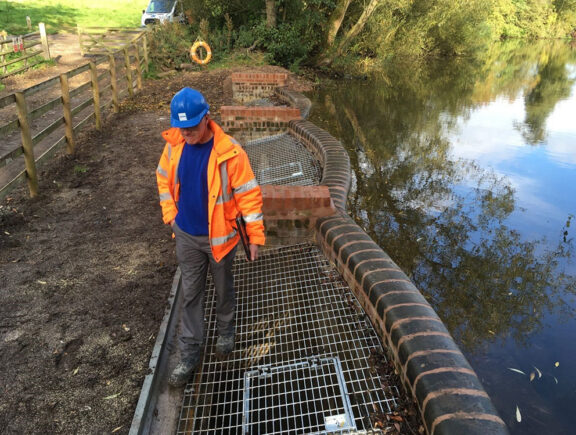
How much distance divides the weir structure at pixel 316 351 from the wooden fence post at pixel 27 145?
124 inches

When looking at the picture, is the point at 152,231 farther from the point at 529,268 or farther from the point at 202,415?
the point at 529,268

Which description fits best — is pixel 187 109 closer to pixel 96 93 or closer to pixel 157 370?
pixel 157 370

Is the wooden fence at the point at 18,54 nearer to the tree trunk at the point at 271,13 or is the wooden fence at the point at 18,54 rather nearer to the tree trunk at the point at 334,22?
the tree trunk at the point at 271,13

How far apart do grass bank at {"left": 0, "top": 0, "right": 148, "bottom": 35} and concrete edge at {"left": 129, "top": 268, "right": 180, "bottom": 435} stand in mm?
21564

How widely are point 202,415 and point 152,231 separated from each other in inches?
104

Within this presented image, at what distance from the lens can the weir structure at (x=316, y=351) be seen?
239 cm

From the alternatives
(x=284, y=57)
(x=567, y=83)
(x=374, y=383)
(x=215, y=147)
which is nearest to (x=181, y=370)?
(x=374, y=383)

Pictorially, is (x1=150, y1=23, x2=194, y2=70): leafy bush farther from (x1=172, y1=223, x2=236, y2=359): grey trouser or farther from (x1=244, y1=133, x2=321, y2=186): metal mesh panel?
(x1=172, y1=223, x2=236, y2=359): grey trouser

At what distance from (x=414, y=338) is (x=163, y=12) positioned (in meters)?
23.2

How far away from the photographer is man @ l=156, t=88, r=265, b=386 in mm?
2500

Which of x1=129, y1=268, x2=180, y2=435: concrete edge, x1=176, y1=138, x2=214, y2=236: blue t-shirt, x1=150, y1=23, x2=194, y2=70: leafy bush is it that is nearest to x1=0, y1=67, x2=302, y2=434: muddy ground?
x1=129, y1=268, x2=180, y2=435: concrete edge

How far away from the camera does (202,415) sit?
8.63 feet

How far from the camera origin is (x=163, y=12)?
21531mm

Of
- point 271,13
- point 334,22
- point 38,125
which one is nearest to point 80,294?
point 38,125
